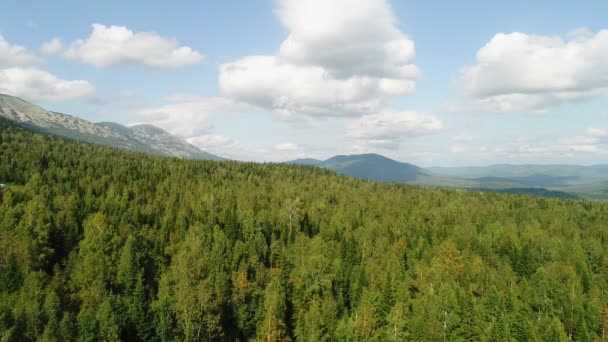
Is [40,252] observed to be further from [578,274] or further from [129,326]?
[578,274]

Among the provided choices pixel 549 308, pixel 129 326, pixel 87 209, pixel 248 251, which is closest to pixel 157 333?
pixel 129 326

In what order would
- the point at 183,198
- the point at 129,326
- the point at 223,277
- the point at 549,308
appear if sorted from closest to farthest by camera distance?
the point at 129,326, the point at 223,277, the point at 549,308, the point at 183,198

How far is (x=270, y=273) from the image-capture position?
9250 cm

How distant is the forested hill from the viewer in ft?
214

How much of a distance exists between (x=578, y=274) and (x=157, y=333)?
4042 inches

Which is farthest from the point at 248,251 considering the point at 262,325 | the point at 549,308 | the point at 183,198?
the point at 549,308

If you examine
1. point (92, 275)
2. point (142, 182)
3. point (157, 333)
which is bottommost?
point (157, 333)

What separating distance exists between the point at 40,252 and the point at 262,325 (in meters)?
53.4

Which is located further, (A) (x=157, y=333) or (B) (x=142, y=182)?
(B) (x=142, y=182)

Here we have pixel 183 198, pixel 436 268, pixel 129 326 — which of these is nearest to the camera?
pixel 129 326

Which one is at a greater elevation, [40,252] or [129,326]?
[40,252]

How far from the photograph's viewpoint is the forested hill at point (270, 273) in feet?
214

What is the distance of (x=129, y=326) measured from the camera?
6544cm

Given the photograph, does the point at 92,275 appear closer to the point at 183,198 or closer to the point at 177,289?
the point at 177,289
